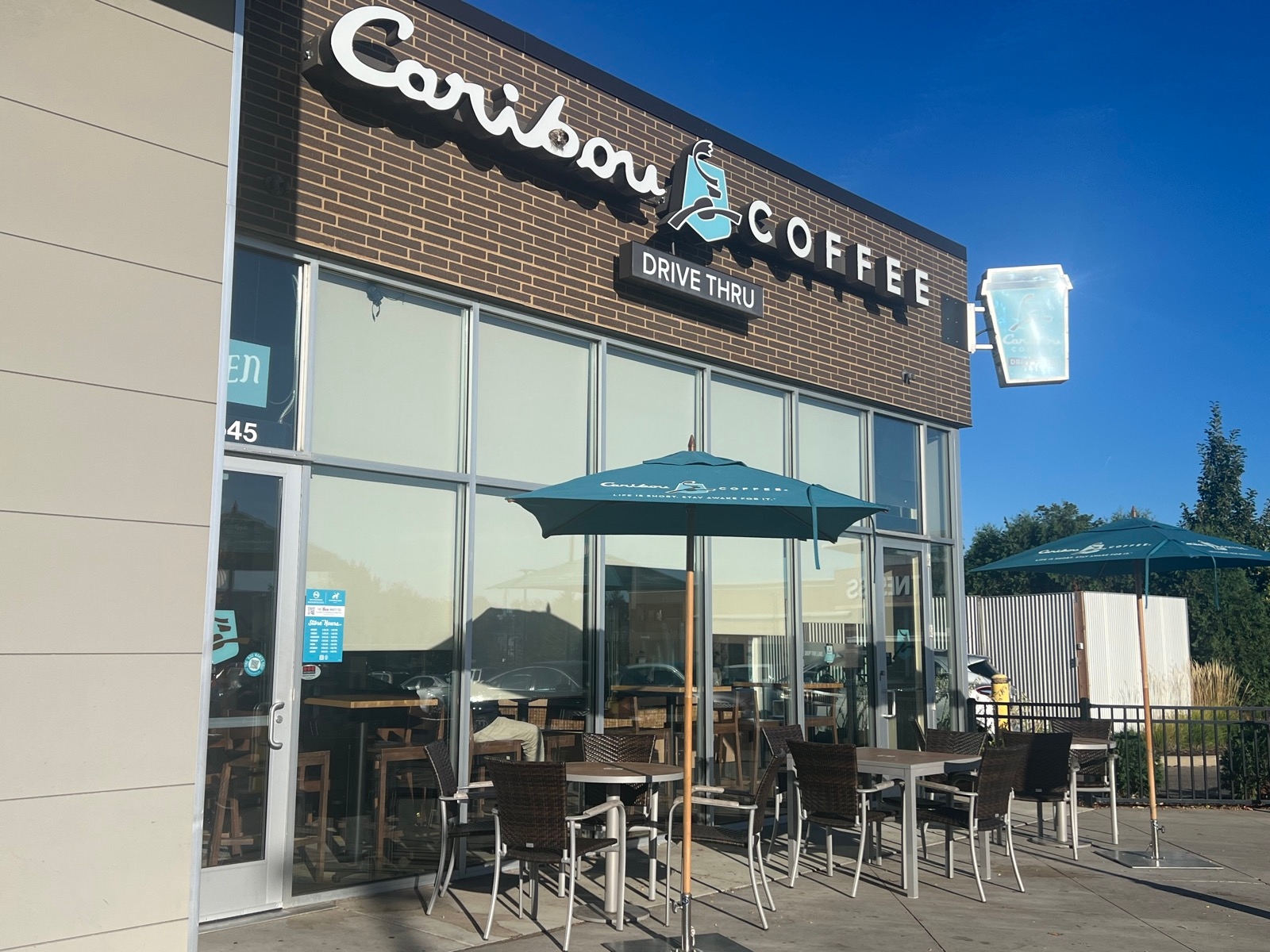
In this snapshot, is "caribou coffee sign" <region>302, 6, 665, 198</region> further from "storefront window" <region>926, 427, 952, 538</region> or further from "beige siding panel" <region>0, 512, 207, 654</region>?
"storefront window" <region>926, 427, 952, 538</region>

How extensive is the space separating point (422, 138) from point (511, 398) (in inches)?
77.5

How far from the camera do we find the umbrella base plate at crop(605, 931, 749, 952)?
6.11m

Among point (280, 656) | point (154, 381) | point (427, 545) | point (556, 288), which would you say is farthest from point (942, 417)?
point (154, 381)

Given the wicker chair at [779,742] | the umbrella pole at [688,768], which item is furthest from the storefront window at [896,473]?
the umbrella pole at [688,768]

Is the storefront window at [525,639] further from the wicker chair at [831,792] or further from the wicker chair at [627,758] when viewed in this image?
the wicker chair at [831,792]

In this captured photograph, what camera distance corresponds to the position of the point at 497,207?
851 centimetres

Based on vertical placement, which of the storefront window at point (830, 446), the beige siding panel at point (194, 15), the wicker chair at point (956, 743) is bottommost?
the wicker chair at point (956, 743)

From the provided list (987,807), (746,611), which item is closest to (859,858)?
(987,807)

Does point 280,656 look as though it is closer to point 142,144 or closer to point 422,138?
point 142,144

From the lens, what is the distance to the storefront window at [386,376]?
24.5 feet

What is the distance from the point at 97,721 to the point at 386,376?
3557 millimetres

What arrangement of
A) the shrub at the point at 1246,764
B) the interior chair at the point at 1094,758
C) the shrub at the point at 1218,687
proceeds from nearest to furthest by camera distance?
the interior chair at the point at 1094,758 < the shrub at the point at 1246,764 < the shrub at the point at 1218,687

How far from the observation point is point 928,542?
12656mm

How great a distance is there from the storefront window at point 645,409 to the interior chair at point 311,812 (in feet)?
11.1
